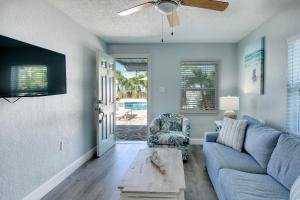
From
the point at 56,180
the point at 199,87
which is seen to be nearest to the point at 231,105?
the point at 199,87

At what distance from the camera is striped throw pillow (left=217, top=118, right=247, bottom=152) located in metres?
3.16

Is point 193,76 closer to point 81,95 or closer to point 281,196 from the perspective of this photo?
point 81,95

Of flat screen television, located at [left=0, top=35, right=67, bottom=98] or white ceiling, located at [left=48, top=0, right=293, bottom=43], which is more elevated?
white ceiling, located at [left=48, top=0, right=293, bottom=43]

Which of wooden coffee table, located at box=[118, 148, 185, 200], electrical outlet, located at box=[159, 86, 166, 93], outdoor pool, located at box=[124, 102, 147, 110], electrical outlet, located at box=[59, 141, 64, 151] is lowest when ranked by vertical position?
wooden coffee table, located at box=[118, 148, 185, 200]

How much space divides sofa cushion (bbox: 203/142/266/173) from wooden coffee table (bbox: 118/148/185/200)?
492 millimetres

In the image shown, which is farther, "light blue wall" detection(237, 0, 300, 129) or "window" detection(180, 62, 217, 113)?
"window" detection(180, 62, 217, 113)

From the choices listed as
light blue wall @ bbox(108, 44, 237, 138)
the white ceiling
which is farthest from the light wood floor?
the white ceiling

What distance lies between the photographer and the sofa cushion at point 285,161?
196 centimetres

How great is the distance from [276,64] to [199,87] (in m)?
2.24

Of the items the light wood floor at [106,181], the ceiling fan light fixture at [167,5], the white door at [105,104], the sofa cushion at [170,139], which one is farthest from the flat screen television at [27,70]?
the sofa cushion at [170,139]

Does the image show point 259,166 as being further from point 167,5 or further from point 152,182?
point 167,5

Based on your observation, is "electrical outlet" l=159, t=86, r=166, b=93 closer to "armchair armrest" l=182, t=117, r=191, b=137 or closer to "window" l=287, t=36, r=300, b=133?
"armchair armrest" l=182, t=117, r=191, b=137

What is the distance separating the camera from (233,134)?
3.27m

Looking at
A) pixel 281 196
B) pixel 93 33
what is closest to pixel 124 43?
pixel 93 33
